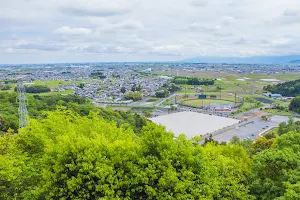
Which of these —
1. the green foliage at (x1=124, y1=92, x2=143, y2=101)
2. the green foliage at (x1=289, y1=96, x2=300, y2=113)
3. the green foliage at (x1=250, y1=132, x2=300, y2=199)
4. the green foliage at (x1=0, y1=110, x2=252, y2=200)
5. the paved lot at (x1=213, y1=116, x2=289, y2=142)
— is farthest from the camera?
the green foliage at (x1=124, y1=92, x2=143, y2=101)

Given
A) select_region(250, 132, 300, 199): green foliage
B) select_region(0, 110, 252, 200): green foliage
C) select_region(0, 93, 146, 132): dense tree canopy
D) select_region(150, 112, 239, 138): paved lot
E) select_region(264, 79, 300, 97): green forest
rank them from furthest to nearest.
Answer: select_region(264, 79, 300, 97): green forest → select_region(150, 112, 239, 138): paved lot → select_region(0, 93, 146, 132): dense tree canopy → select_region(250, 132, 300, 199): green foliage → select_region(0, 110, 252, 200): green foliage

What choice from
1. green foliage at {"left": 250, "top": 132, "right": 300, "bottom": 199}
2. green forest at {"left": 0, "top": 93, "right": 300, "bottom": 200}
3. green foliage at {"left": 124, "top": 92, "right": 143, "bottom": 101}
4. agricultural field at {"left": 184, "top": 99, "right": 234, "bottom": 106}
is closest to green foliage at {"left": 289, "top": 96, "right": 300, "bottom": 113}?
agricultural field at {"left": 184, "top": 99, "right": 234, "bottom": 106}

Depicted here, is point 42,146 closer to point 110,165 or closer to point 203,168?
point 110,165

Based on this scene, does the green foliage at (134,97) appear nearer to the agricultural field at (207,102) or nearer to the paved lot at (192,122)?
the agricultural field at (207,102)

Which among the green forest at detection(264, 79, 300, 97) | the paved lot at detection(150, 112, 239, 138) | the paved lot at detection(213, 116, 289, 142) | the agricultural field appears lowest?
the paved lot at detection(213, 116, 289, 142)

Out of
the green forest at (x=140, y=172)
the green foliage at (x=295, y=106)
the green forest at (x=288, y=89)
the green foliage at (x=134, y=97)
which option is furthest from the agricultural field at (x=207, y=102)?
the green forest at (x=140, y=172)

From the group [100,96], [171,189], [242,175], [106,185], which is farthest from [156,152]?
[100,96]

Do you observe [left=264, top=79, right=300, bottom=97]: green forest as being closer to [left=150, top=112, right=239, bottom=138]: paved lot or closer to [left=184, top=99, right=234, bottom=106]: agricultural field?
[left=184, top=99, right=234, bottom=106]: agricultural field

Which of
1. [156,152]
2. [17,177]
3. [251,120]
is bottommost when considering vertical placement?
[251,120]

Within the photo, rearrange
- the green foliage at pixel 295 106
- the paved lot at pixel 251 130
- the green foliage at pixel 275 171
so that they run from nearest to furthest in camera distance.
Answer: the green foliage at pixel 275 171
the paved lot at pixel 251 130
the green foliage at pixel 295 106
